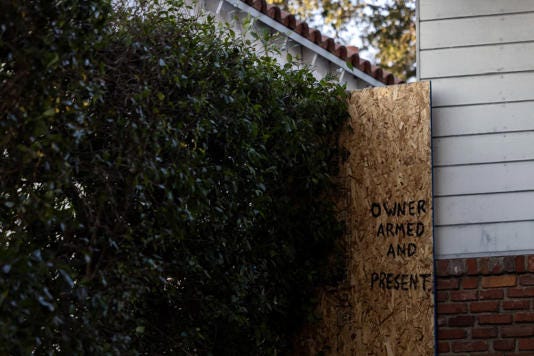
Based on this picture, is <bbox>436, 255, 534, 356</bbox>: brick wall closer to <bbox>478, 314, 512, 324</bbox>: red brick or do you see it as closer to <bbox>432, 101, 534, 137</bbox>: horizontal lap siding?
<bbox>478, 314, 512, 324</bbox>: red brick

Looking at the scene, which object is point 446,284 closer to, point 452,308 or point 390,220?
point 452,308

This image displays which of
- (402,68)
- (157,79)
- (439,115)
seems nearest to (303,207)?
(439,115)

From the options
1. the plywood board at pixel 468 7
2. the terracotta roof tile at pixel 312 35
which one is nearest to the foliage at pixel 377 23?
the terracotta roof tile at pixel 312 35

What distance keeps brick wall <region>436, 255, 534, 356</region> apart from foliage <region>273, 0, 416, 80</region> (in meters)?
13.4

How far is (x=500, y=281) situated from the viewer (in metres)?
6.58

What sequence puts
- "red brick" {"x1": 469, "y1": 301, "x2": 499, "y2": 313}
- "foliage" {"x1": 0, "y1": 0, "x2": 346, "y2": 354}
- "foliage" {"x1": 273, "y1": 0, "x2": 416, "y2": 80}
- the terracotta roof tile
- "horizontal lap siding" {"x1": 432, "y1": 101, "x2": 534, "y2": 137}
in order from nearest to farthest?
"foliage" {"x1": 0, "y1": 0, "x2": 346, "y2": 354} < "red brick" {"x1": 469, "y1": 301, "x2": 499, "y2": 313} < "horizontal lap siding" {"x1": 432, "y1": 101, "x2": 534, "y2": 137} < the terracotta roof tile < "foliage" {"x1": 273, "y1": 0, "x2": 416, "y2": 80}

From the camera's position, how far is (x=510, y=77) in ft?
22.2

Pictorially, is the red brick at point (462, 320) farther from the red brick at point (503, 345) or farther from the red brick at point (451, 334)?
the red brick at point (503, 345)

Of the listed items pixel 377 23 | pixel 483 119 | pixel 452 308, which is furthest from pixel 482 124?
pixel 377 23

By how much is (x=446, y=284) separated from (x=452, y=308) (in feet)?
0.57

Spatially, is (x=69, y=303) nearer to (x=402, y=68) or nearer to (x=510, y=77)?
(x=510, y=77)

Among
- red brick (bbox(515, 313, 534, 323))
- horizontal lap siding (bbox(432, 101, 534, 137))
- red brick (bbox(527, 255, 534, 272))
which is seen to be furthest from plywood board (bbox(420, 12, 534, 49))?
red brick (bbox(515, 313, 534, 323))

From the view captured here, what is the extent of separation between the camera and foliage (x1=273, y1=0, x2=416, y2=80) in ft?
64.3

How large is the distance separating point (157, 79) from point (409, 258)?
9.01ft
